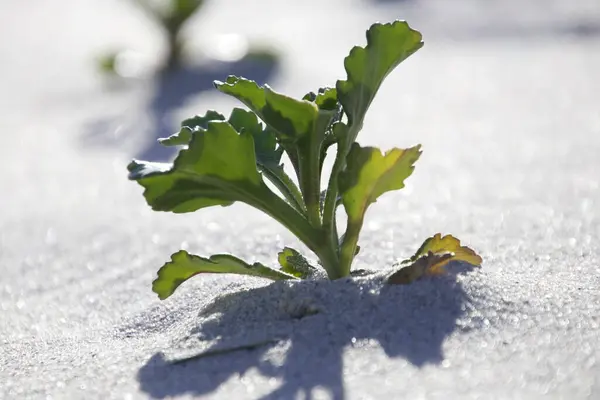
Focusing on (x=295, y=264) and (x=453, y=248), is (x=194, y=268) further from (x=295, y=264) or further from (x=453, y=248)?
(x=453, y=248)

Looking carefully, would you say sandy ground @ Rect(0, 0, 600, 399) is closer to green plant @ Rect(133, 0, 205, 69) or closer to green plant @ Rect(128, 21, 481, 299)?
green plant @ Rect(128, 21, 481, 299)

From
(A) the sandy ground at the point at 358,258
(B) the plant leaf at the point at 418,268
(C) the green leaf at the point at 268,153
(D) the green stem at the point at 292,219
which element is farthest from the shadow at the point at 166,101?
(B) the plant leaf at the point at 418,268

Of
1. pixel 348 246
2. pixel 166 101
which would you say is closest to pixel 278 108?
pixel 348 246

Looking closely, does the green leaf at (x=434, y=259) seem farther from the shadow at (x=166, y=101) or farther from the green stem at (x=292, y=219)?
the shadow at (x=166, y=101)

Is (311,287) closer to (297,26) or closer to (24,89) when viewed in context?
(24,89)

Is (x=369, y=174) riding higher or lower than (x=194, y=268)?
higher
